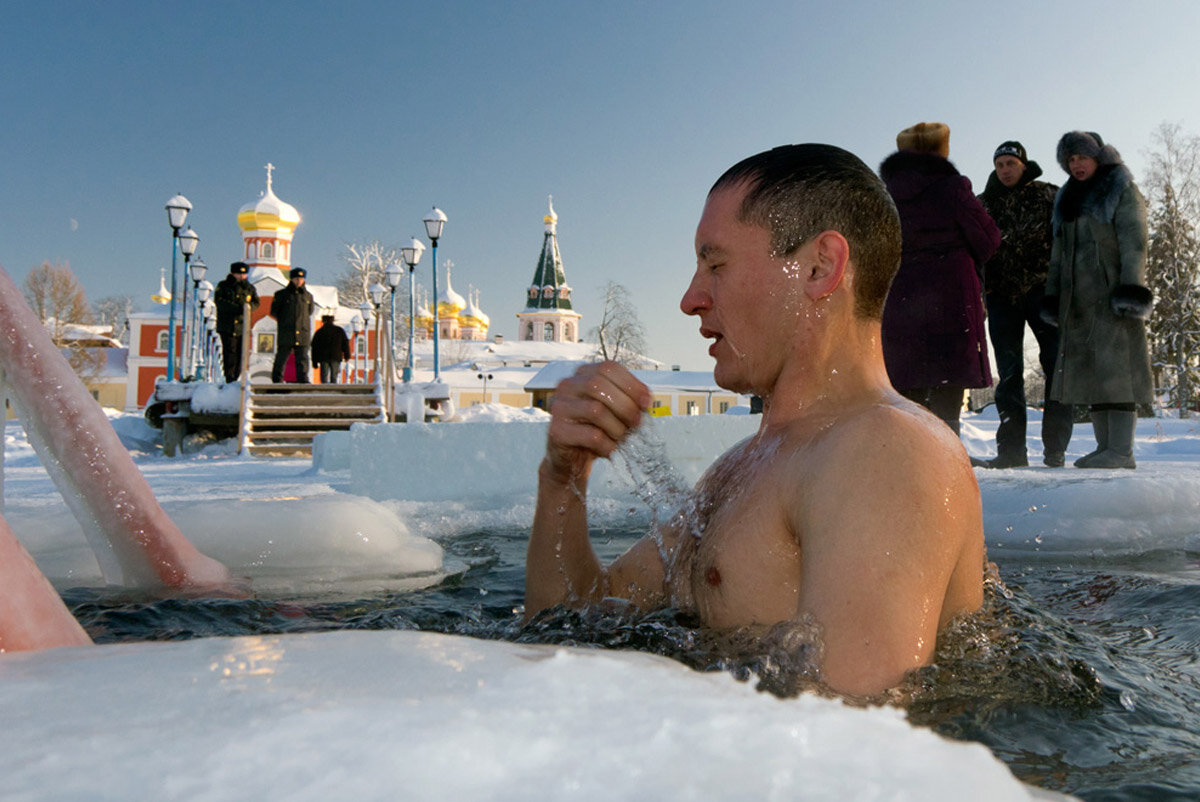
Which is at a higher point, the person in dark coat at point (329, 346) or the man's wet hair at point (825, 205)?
the person in dark coat at point (329, 346)

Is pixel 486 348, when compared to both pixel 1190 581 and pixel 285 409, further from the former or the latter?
pixel 1190 581

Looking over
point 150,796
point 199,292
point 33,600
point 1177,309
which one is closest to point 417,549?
point 33,600

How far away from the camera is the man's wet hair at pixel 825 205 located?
181 centimetres

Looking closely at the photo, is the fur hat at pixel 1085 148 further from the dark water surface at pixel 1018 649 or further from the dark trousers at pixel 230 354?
the dark trousers at pixel 230 354

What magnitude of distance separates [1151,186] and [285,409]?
1123 inches

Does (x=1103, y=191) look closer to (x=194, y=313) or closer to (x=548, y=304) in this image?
(x=194, y=313)

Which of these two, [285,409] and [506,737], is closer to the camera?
[506,737]

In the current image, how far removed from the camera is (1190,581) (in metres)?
3.13

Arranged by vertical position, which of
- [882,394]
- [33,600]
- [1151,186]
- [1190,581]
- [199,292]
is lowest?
[1190,581]

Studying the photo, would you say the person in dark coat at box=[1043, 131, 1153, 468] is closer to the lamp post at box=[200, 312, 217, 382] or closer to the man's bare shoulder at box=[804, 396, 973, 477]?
the man's bare shoulder at box=[804, 396, 973, 477]

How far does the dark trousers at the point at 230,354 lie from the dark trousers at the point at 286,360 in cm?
82

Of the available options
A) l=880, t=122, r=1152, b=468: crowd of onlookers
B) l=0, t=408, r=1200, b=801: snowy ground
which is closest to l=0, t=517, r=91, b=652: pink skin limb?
l=0, t=408, r=1200, b=801: snowy ground

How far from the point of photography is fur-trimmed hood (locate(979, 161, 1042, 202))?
695cm

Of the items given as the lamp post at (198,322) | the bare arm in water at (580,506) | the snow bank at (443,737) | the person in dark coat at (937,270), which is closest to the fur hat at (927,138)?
the person in dark coat at (937,270)
